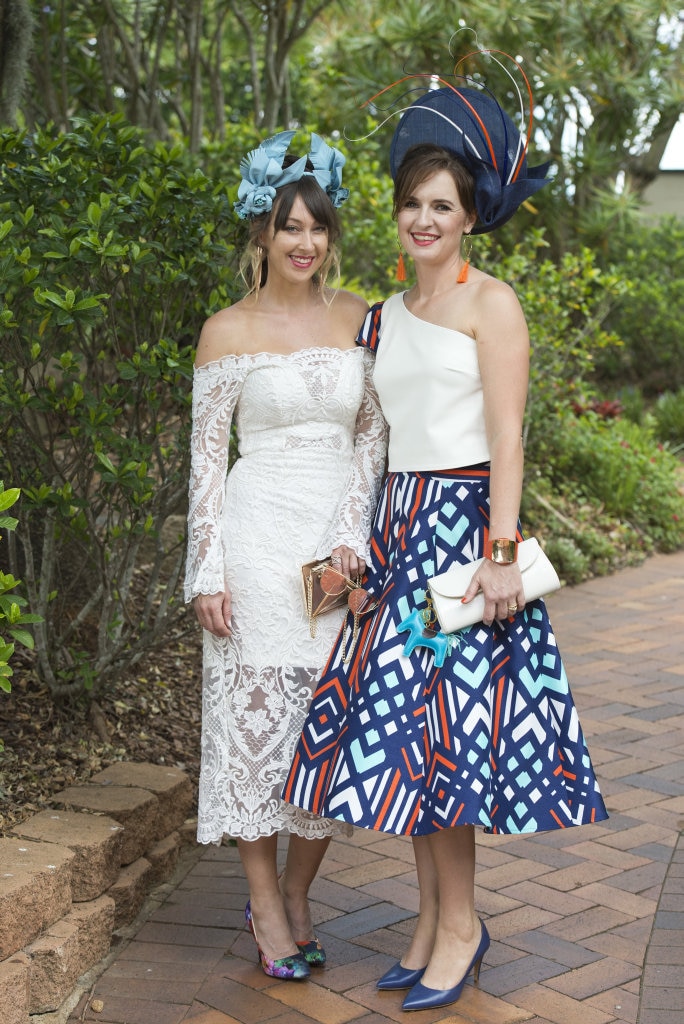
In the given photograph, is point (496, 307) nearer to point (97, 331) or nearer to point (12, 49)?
point (97, 331)

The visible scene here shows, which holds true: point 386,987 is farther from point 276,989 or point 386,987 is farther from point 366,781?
point 366,781

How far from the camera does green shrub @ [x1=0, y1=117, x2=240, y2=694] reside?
3102 millimetres

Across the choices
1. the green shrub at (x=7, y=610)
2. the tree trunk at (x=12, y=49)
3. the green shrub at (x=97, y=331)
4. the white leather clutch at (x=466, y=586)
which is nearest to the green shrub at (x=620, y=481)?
the green shrub at (x=97, y=331)

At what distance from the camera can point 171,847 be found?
3.36m

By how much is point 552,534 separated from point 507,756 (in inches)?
193

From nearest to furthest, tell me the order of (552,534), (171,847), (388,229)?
(171,847) → (388,229) → (552,534)

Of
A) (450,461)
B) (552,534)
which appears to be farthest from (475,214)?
(552,534)

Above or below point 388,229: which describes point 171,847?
below

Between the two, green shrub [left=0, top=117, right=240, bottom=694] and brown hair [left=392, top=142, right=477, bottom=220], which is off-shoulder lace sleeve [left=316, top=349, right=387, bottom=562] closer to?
brown hair [left=392, top=142, right=477, bottom=220]

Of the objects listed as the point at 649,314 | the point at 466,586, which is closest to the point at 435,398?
the point at 466,586

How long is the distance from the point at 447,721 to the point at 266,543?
63 centimetres

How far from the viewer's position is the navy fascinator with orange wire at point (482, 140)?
2586mm

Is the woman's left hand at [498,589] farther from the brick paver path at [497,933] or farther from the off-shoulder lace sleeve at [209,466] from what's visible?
the brick paver path at [497,933]

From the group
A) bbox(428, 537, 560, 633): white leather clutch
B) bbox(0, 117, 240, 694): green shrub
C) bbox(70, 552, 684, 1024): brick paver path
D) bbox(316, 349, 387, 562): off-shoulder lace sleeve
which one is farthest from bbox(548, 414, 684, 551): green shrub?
bbox(428, 537, 560, 633): white leather clutch
